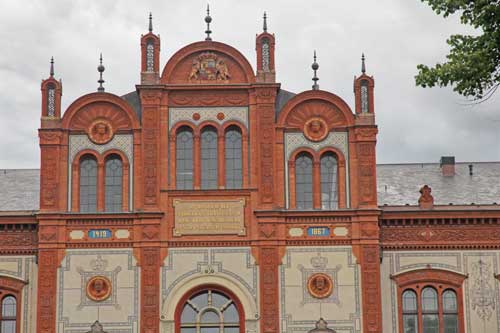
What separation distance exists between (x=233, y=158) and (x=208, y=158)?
1189 mm

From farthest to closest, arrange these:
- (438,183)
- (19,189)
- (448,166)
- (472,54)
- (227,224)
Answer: (448,166)
(438,183)
(19,189)
(227,224)
(472,54)

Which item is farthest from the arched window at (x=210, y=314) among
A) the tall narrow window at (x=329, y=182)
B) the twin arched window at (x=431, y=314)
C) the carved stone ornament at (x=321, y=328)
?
the twin arched window at (x=431, y=314)

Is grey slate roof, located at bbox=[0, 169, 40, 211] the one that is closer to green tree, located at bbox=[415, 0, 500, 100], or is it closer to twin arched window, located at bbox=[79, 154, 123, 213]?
twin arched window, located at bbox=[79, 154, 123, 213]

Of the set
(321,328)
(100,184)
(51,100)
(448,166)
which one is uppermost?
(51,100)

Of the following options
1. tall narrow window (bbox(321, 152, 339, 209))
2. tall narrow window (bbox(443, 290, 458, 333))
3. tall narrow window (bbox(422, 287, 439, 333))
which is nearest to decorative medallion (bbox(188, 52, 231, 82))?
tall narrow window (bbox(321, 152, 339, 209))

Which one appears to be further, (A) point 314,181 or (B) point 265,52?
(B) point 265,52

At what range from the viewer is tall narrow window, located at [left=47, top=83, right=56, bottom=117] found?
163 ft

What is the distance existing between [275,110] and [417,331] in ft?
40.4

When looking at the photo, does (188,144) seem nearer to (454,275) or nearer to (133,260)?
(133,260)

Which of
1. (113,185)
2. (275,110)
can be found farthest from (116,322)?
(275,110)

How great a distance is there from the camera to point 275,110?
4991 cm

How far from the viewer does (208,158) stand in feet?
163

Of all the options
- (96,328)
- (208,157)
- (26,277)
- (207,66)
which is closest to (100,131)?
(208,157)

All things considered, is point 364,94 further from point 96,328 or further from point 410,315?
point 96,328
